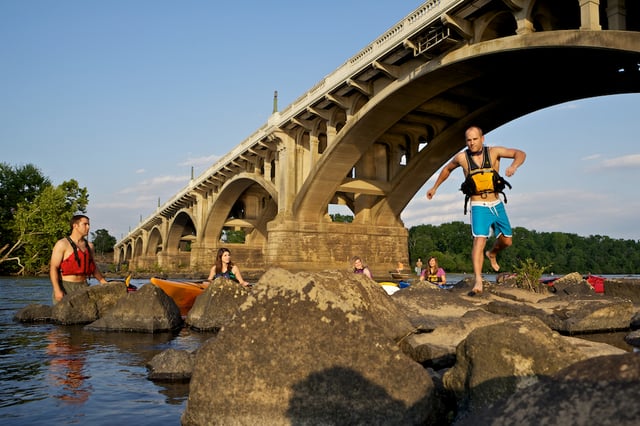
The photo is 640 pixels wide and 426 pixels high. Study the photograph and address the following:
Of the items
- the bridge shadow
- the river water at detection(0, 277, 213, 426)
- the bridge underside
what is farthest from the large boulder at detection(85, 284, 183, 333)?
the bridge underside

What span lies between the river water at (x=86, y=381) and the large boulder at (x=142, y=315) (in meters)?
0.35

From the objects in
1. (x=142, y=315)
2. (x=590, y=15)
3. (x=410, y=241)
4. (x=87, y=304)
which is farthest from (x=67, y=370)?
(x=410, y=241)

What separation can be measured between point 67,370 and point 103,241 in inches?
5899

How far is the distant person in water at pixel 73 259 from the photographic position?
705 centimetres

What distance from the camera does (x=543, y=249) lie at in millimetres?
101688

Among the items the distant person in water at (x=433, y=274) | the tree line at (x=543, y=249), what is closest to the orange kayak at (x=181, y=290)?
the distant person in water at (x=433, y=274)

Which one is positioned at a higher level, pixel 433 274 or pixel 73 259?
pixel 73 259

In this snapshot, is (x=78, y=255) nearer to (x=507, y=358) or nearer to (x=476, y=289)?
(x=476, y=289)

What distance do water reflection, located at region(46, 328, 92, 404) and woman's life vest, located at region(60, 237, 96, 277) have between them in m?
0.98

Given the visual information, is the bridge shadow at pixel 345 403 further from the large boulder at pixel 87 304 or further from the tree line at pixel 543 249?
the tree line at pixel 543 249

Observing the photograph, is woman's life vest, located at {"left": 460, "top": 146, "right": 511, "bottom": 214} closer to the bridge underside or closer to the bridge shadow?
the bridge shadow

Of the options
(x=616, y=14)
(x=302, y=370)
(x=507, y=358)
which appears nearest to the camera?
(x=507, y=358)

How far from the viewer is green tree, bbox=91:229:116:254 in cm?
14125

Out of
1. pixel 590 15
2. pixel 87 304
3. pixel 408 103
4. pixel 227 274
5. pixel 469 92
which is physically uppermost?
pixel 469 92
